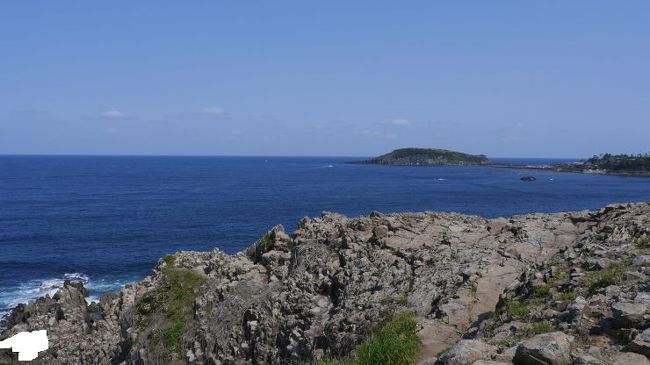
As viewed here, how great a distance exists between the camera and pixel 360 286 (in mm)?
23828

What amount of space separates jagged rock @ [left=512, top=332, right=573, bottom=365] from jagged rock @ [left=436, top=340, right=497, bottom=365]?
79 centimetres

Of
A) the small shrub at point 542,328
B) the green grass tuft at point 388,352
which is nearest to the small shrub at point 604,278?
the small shrub at point 542,328

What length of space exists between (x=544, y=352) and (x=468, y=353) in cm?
160

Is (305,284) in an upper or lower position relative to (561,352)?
lower

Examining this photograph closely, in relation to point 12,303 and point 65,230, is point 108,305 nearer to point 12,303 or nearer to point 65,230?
point 12,303

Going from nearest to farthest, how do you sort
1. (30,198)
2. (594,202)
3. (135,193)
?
(594,202)
(30,198)
(135,193)

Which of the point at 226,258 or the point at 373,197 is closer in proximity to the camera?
the point at 226,258

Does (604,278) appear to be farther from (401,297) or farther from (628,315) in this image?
Result: (401,297)

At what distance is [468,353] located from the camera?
37.7 ft

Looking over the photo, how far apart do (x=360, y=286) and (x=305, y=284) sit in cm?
309

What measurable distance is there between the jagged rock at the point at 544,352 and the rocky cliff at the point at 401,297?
0.09ft

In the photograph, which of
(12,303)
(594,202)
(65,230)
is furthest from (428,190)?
(12,303)

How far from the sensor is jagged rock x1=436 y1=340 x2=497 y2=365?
37.0ft

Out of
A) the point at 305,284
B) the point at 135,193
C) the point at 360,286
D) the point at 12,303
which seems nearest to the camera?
the point at 360,286
